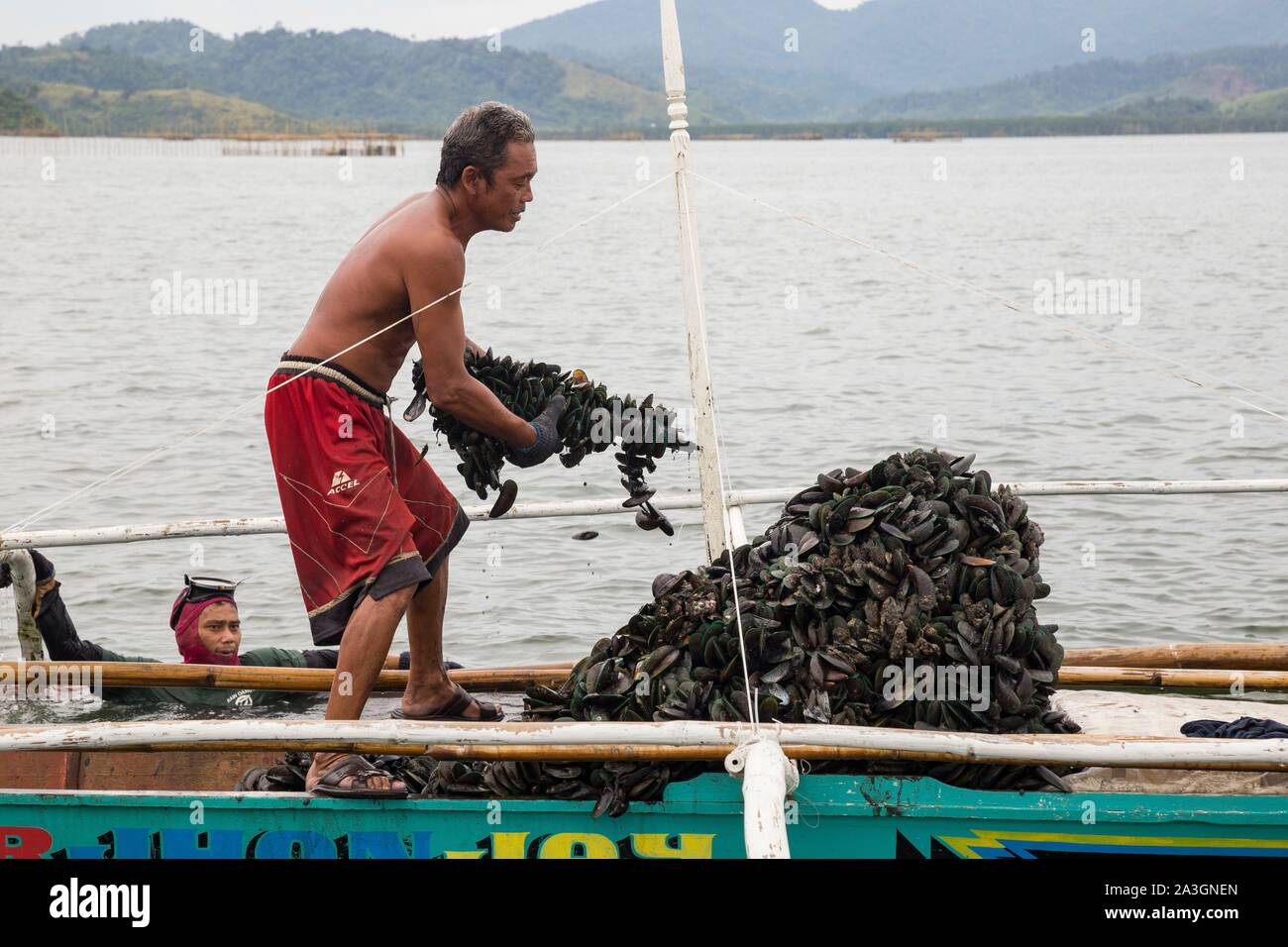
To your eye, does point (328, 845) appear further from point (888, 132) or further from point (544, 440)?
point (888, 132)

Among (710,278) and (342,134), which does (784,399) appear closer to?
(710,278)

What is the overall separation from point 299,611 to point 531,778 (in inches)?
210

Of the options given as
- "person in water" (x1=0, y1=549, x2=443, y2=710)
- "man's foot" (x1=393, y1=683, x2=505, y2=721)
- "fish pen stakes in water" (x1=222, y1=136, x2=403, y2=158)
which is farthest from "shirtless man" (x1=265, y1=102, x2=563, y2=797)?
"fish pen stakes in water" (x1=222, y1=136, x2=403, y2=158)

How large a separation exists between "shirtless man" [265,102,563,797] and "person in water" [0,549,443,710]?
1632 millimetres

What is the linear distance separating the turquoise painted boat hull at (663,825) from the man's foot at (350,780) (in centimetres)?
4

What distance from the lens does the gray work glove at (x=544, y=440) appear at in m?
4.57

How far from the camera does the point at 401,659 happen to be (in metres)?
5.82

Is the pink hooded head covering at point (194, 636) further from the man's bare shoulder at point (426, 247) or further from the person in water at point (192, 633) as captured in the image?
the man's bare shoulder at point (426, 247)

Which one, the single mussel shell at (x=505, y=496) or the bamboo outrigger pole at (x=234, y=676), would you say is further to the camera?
the bamboo outrigger pole at (x=234, y=676)

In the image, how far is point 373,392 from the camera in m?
4.34

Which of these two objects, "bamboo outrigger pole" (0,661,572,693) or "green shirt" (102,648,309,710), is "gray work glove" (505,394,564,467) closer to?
"bamboo outrigger pole" (0,661,572,693)

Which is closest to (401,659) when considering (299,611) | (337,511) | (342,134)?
(337,511)

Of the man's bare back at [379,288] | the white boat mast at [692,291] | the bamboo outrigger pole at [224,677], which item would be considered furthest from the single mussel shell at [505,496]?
the bamboo outrigger pole at [224,677]

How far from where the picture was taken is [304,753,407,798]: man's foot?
3.96 meters
